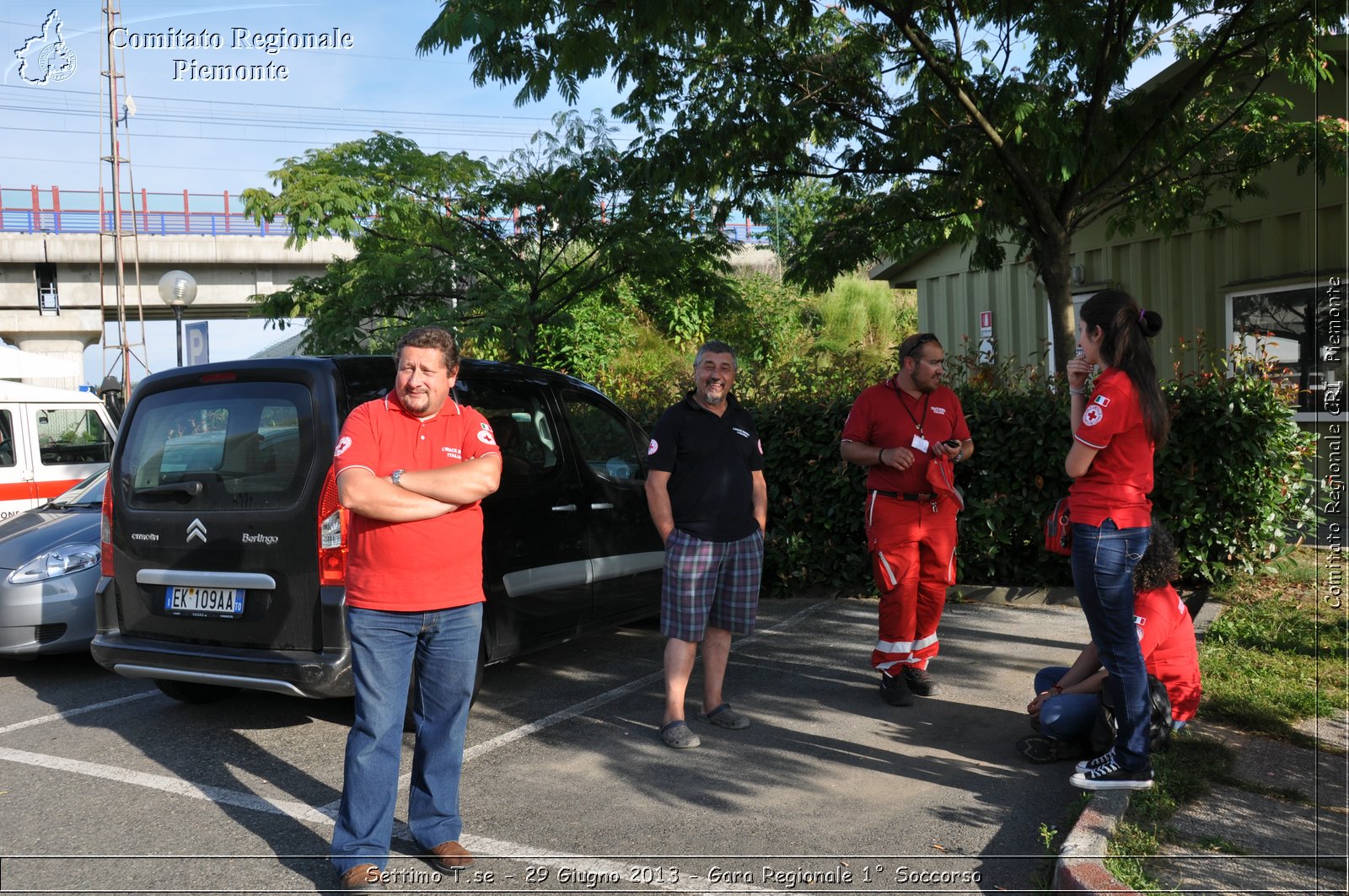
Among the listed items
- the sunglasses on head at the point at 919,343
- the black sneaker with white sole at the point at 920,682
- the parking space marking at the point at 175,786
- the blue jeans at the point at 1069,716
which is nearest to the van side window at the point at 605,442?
the sunglasses on head at the point at 919,343

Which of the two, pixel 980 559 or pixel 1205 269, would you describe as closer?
pixel 980 559

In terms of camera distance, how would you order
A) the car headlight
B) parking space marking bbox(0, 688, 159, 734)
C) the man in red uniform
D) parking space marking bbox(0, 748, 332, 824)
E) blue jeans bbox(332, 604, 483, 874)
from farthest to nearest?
the car headlight
parking space marking bbox(0, 688, 159, 734)
the man in red uniform
parking space marking bbox(0, 748, 332, 824)
blue jeans bbox(332, 604, 483, 874)

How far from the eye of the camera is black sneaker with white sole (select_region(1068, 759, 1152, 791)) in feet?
13.3

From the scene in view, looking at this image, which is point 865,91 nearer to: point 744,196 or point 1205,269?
point 744,196

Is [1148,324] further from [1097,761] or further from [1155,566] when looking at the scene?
[1097,761]

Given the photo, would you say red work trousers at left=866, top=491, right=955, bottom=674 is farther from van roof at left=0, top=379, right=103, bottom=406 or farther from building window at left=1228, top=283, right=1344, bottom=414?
van roof at left=0, top=379, right=103, bottom=406

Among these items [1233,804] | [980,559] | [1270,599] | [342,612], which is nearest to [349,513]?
[342,612]

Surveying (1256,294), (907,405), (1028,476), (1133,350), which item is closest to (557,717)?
(907,405)

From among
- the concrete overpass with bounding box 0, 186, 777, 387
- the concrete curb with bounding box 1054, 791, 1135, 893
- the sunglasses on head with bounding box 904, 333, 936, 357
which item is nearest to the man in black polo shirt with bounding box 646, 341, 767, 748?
the sunglasses on head with bounding box 904, 333, 936, 357

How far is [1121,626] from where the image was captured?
159 inches

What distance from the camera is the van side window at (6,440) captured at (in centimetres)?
1016

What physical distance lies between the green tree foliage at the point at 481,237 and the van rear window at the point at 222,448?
5474 millimetres

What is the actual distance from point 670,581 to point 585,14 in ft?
12.5

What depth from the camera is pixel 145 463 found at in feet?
18.2
